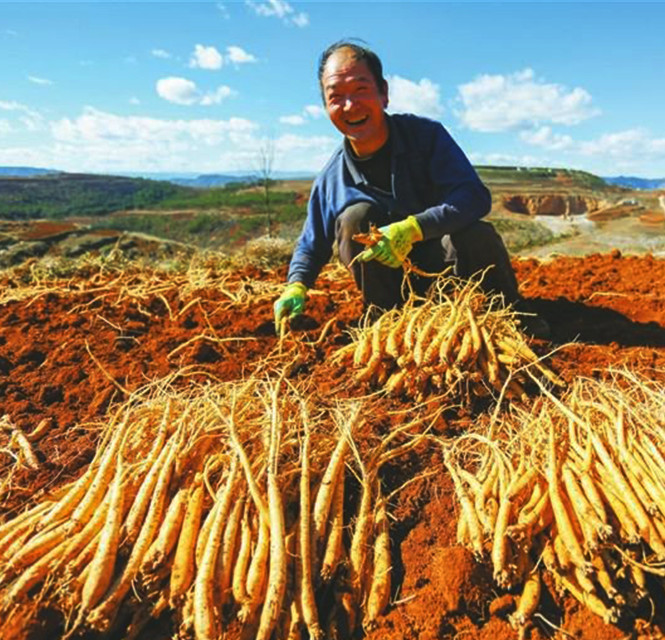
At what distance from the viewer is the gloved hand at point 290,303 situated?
117 inches

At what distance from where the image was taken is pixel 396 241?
2650mm

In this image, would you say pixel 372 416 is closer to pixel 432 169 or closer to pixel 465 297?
pixel 465 297

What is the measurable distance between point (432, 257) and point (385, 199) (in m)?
0.43

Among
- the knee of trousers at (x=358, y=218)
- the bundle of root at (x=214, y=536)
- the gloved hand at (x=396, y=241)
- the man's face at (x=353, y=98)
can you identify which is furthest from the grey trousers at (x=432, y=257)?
the bundle of root at (x=214, y=536)

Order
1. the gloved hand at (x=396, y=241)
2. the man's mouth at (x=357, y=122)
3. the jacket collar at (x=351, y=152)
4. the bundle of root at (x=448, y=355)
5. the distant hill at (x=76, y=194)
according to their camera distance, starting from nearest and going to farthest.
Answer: the bundle of root at (x=448, y=355) < the gloved hand at (x=396, y=241) < the man's mouth at (x=357, y=122) < the jacket collar at (x=351, y=152) < the distant hill at (x=76, y=194)

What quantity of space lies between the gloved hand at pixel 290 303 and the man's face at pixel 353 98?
2.69 feet

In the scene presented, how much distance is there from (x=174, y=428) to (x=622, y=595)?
56.7 inches

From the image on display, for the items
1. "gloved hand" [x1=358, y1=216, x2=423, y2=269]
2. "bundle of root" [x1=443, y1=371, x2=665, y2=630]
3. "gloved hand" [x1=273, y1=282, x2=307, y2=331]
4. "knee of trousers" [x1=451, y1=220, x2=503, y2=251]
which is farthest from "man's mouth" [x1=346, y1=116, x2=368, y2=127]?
"bundle of root" [x1=443, y1=371, x2=665, y2=630]

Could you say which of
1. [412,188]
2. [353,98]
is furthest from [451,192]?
[353,98]

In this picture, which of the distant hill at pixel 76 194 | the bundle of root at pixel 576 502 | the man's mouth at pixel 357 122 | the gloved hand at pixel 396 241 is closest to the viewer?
the bundle of root at pixel 576 502

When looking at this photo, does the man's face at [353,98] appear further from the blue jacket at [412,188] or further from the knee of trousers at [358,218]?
the knee of trousers at [358,218]

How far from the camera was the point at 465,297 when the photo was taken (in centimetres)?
254

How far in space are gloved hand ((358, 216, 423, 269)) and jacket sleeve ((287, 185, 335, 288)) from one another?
534mm

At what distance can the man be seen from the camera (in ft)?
8.91
